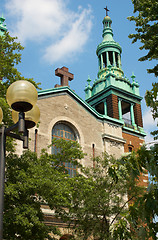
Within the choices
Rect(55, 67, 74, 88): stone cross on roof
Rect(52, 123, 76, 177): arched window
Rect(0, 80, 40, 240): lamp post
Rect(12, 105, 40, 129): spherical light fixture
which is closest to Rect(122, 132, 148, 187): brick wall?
Rect(52, 123, 76, 177): arched window

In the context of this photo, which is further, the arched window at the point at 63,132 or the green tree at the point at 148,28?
the arched window at the point at 63,132

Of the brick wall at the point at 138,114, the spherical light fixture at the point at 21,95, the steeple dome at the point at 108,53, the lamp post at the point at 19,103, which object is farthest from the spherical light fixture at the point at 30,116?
the steeple dome at the point at 108,53

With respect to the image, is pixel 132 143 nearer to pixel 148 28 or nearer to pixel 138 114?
pixel 138 114

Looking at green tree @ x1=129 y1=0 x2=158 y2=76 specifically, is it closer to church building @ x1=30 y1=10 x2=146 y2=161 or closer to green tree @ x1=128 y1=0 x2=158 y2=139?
green tree @ x1=128 y1=0 x2=158 y2=139

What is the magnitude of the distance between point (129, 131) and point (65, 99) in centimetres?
656

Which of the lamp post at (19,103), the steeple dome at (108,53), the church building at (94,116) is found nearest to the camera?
the lamp post at (19,103)

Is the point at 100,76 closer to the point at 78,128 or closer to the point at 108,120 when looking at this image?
the point at 108,120

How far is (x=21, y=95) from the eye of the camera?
19.0 feet

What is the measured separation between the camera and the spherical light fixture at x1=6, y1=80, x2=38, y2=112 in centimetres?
579

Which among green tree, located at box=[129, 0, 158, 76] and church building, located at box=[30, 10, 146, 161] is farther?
church building, located at box=[30, 10, 146, 161]

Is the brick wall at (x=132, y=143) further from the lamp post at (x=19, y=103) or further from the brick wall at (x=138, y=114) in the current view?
the lamp post at (x=19, y=103)

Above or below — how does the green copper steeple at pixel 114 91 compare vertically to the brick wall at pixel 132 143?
above

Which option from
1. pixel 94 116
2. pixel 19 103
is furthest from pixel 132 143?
pixel 19 103

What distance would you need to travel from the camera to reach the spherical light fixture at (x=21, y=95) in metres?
5.79
